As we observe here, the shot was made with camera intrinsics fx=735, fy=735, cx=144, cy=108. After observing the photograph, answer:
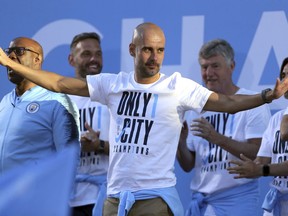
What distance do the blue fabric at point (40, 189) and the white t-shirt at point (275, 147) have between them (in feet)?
9.87

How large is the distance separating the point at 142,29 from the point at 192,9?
1278 millimetres

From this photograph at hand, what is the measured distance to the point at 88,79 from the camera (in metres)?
3.65

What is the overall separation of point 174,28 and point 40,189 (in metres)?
3.83

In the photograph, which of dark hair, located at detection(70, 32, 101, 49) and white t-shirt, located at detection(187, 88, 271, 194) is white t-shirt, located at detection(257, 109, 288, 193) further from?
dark hair, located at detection(70, 32, 101, 49)

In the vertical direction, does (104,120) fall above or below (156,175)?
above

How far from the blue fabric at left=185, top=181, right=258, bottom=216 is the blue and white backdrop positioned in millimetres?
338

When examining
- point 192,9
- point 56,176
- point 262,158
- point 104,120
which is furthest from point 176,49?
point 56,176

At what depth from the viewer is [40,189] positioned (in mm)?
1161

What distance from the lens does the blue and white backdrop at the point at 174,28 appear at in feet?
15.3

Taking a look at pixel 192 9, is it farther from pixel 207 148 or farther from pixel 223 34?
pixel 207 148

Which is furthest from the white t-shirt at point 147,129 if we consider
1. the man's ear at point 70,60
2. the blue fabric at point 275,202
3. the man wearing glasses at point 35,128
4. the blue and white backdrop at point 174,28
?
the man's ear at point 70,60

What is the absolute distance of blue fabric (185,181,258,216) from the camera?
13.8 feet

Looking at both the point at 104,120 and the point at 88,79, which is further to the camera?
the point at 104,120

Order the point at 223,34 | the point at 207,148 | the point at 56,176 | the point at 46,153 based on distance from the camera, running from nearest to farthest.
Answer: the point at 56,176 < the point at 46,153 < the point at 207,148 < the point at 223,34
